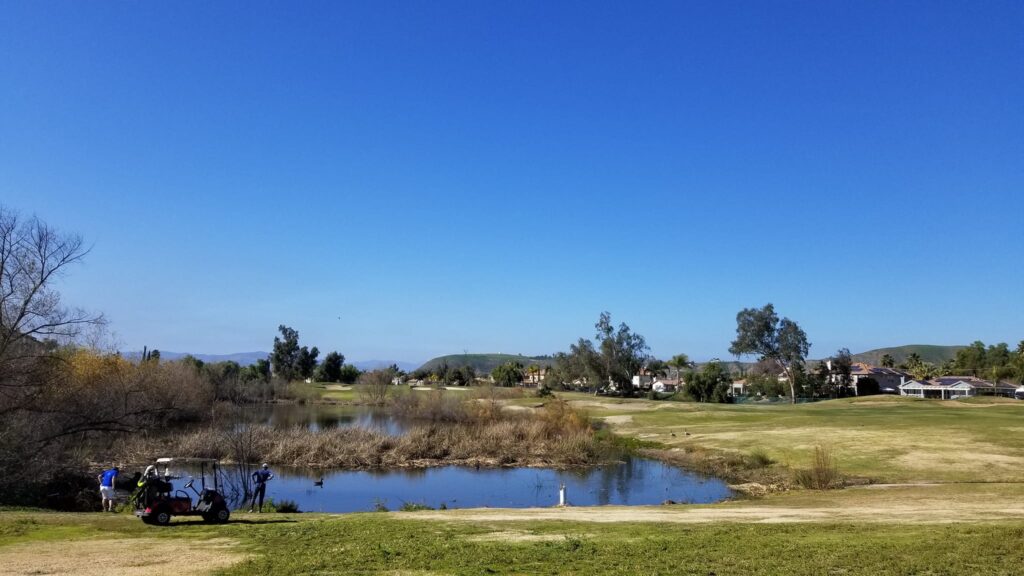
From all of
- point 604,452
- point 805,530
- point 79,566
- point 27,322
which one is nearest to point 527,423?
point 604,452

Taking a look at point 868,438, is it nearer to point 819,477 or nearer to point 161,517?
point 819,477

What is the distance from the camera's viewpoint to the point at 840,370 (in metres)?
110

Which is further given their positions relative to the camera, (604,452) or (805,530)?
(604,452)

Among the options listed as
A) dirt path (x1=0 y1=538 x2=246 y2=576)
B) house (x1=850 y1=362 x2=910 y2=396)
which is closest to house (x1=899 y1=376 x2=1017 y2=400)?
house (x1=850 y1=362 x2=910 y2=396)

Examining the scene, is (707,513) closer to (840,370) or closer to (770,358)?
(770,358)

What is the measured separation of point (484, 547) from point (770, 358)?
101210 mm

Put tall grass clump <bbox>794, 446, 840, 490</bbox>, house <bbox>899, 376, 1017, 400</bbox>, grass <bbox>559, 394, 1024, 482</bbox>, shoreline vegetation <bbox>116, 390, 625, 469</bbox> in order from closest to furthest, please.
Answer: tall grass clump <bbox>794, 446, 840, 490</bbox> → grass <bbox>559, 394, 1024, 482</bbox> → shoreline vegetation <bbox>116, 390, 625, 469</bbox> → house <bbox>899, 376, 1017, 400</bbox>

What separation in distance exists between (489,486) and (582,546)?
24692 millimetres

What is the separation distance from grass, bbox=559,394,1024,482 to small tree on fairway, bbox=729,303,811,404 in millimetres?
35328

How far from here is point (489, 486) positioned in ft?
120

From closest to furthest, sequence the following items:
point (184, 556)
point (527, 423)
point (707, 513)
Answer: point (184, 556) → point (707, 513) → point (527, 423)

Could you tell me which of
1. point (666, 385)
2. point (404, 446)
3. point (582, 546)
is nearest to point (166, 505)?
point (582, 546)

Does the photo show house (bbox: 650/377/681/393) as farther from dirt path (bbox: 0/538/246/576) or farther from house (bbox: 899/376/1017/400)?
dirt path (bbox: 0/538/246/576)

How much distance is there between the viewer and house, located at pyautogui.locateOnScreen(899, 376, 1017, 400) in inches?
4011
